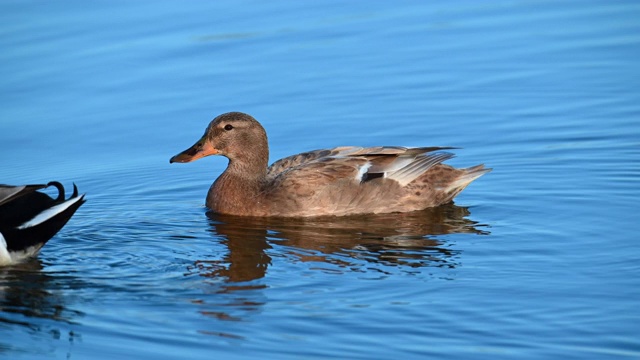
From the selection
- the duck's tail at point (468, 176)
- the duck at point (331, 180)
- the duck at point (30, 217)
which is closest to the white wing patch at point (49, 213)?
the duck at point (30, 217)

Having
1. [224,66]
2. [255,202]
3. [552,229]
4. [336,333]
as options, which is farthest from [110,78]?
[336,333]

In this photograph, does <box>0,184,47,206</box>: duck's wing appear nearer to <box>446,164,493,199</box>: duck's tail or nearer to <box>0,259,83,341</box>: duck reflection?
<box>0,259,83,341</box>: duck reflection

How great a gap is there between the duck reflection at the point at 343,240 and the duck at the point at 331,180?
124 mm

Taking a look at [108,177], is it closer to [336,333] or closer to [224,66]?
[224,66]

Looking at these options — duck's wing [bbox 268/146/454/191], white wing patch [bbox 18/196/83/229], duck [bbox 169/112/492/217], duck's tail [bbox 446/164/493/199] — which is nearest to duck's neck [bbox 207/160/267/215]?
duck [bbox 169/112/492/217]

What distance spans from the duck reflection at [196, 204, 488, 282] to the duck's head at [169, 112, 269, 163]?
78 centimetres

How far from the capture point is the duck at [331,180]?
38.4ft

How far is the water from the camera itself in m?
8.13

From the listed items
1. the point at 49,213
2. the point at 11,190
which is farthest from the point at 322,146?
the point at 11,190

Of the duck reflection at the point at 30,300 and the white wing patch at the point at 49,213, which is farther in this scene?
the white wing patch at the point at 49,213

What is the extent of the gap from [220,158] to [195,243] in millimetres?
3460

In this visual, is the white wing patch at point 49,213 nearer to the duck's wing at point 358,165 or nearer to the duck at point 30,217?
the duck at point 30,217

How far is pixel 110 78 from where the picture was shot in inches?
607

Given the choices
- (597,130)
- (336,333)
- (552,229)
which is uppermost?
(597,130)
